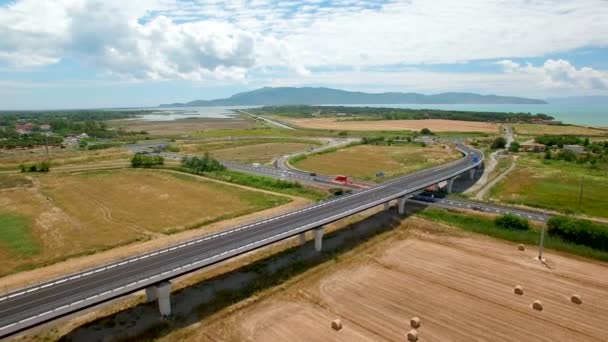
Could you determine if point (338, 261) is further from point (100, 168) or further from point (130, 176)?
point (100, 168)

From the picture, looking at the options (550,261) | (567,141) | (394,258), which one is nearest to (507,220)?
(550,261)

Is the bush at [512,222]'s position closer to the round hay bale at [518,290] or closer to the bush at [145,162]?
the round hay bale at [518,290]

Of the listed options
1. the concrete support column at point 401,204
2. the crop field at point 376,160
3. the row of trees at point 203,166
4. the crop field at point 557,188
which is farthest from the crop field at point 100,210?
the crop field at point 557,188

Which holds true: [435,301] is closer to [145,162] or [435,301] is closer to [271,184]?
[271,184]

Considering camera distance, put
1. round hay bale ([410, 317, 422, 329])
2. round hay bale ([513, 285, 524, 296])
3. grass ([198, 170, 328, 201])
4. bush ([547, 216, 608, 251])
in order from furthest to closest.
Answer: grass ([198, 170, 328, 201])
bush ([547, 216, 608, 251])
round hay bale ([513, 285, 524, 296])
round hay bale ([410, 317, 422, 329])

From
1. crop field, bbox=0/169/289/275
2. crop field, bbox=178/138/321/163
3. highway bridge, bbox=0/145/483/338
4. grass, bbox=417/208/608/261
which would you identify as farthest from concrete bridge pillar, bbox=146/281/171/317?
crop field, bbox=178/138/321/163

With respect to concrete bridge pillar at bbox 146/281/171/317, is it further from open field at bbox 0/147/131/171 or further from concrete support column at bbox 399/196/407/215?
open field at bbox 0/147/131/171
